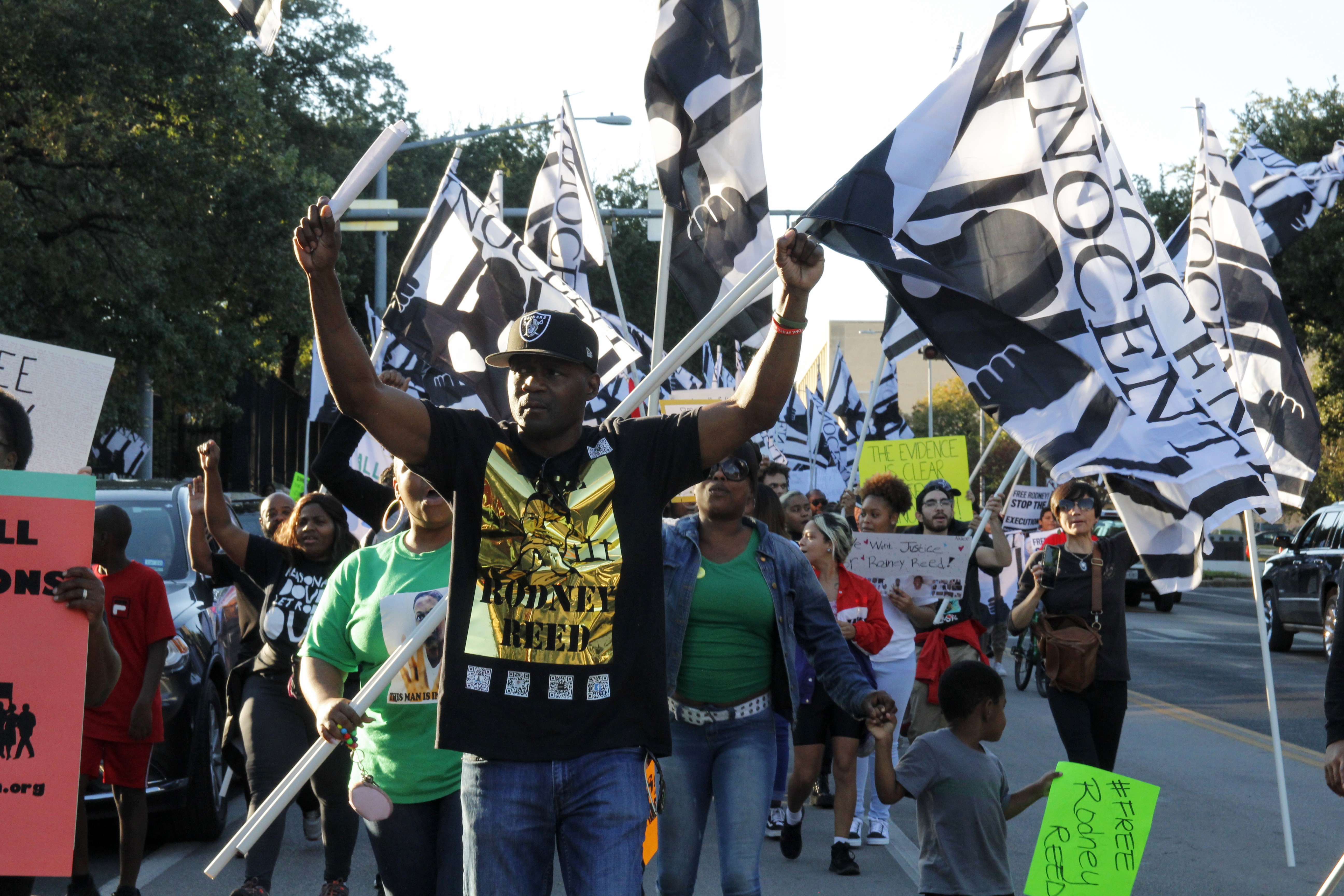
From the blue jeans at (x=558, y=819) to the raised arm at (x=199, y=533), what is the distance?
3855mm

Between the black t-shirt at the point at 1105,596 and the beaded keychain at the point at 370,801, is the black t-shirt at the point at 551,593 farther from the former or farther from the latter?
the black t-shirt at the point at 1105,596

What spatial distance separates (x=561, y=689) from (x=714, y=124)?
196 inches

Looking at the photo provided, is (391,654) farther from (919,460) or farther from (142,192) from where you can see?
(142,192)

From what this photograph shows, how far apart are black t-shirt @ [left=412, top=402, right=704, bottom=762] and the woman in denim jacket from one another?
157cm

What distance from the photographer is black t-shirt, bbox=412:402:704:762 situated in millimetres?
3164

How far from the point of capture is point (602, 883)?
3.18 m

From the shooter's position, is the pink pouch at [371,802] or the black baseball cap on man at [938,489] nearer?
the pink pouch at [371,802]

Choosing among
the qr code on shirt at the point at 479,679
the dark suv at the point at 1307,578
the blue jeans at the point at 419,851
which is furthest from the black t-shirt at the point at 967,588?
the dark suv at the point at 1307,578

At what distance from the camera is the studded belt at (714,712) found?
4992 mm

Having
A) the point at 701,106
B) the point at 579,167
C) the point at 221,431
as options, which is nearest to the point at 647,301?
the point at 221,431

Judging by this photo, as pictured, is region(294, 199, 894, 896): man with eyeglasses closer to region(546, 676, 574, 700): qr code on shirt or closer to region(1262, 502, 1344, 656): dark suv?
region(546, 676, 574, 700): qr code on shirt

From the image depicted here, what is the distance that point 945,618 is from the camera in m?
8.22

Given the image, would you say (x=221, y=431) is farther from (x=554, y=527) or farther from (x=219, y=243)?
(x=554, y=527)

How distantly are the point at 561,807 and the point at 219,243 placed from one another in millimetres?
18391
